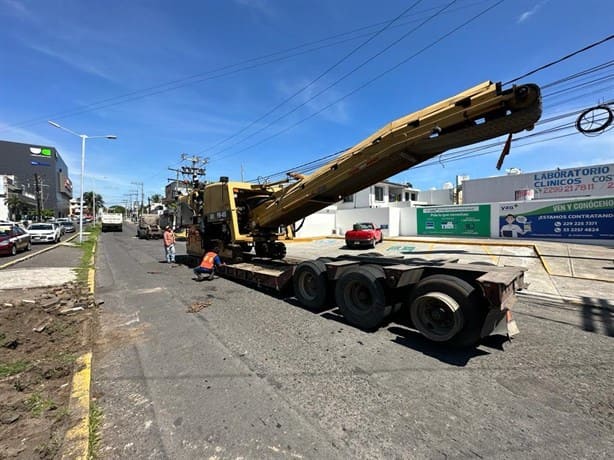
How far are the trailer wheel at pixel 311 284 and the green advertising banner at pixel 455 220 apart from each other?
21.4m

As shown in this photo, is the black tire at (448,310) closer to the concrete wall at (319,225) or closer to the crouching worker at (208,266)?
the crouching worker at (208,266)

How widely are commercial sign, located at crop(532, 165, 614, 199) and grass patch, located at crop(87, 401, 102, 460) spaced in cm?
3659

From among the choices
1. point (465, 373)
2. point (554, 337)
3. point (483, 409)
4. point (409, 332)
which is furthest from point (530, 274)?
point (483, 409)

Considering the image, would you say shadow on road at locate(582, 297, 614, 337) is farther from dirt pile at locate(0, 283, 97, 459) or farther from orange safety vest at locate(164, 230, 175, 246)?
orange safety vest at locate(164, 230, 175, 246)

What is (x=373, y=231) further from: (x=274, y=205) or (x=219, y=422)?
(x=219, y=422)

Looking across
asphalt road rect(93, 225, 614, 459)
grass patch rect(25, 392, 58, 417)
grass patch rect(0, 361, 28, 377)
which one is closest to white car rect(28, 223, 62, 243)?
asphalt road rect(93, 225, 614, 459)

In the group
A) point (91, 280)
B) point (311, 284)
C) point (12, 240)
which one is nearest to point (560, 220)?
point (311, 284)

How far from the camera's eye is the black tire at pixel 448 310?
4.19 meters

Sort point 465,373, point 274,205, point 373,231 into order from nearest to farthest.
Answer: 1. point 465,373
2. point 274,205
3. point 373,231

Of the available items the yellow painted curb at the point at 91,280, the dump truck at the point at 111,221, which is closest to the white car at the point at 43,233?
the yellow painted curb at the point at 91,280

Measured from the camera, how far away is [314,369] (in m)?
3.84

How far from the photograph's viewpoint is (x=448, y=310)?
4285 mm

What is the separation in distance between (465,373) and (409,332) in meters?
1.34

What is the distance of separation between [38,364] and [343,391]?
3870mm
